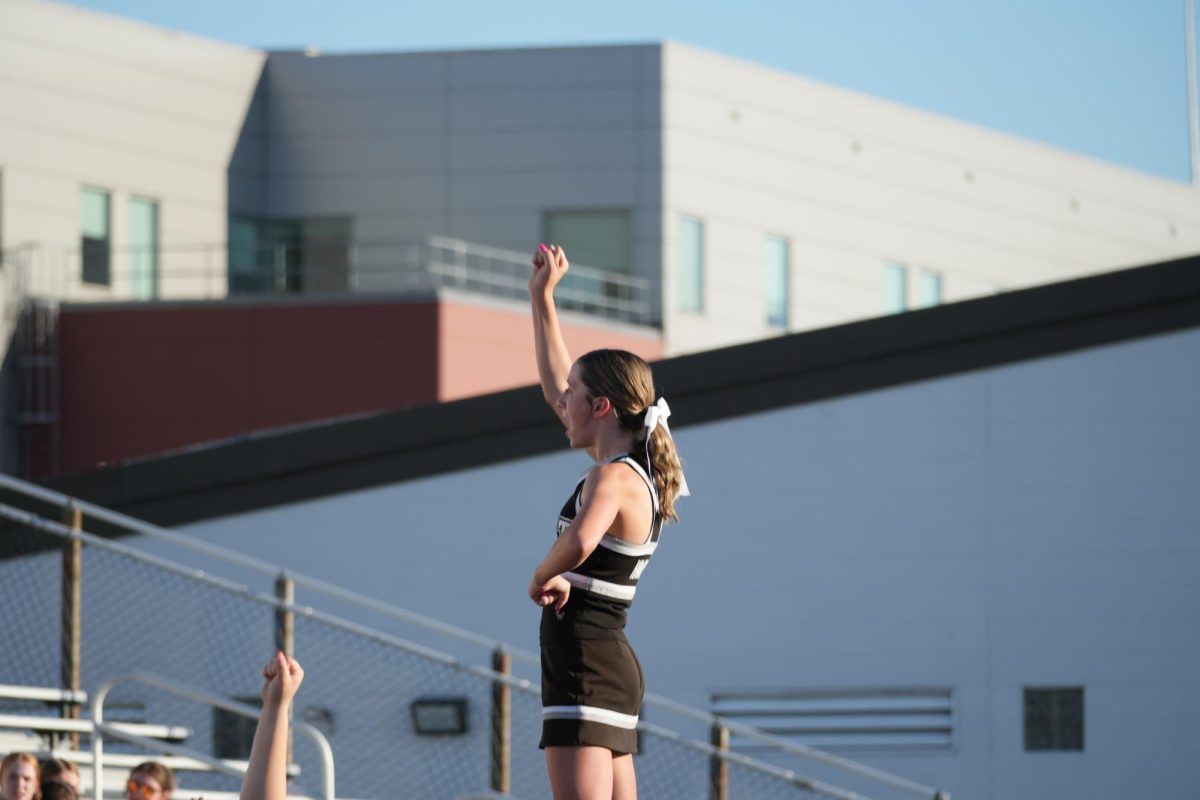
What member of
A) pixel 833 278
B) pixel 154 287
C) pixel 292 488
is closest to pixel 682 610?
pixel 292 488

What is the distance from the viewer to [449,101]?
3625 cm

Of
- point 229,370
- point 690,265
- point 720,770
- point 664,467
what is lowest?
point 720,770

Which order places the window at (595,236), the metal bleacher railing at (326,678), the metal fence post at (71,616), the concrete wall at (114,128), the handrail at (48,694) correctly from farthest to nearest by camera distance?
1. the window at (595,236)
2. the concrete wall at (114,128)
3. the metal bleacher railing at (326,678)
4. the metal fence post at (71,616)
5. the handrail at (48,694)

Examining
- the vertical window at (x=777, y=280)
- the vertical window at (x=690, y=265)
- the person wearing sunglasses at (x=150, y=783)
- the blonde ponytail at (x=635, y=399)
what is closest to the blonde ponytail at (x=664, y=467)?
the blonde ponytail at (x=635, y=399)

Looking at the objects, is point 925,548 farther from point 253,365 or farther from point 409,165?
point 409,165

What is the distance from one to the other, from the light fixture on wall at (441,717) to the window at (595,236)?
21.4 metres

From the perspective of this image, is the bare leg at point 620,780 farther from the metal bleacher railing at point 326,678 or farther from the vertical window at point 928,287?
the vertical window at point 928,287

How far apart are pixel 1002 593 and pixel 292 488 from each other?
5.03m

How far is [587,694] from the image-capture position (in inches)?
226

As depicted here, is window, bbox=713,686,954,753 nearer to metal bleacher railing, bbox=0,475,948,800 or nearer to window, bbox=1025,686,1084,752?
metal bleacher railing, bbox=0,475,948,800

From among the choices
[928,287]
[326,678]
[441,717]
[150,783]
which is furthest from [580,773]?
[928,287]

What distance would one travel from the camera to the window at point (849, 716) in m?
14.5

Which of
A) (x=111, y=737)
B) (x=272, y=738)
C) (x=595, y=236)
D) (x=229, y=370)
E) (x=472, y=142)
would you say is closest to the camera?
(x=272, y=738)

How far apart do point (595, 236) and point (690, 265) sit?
172cm
